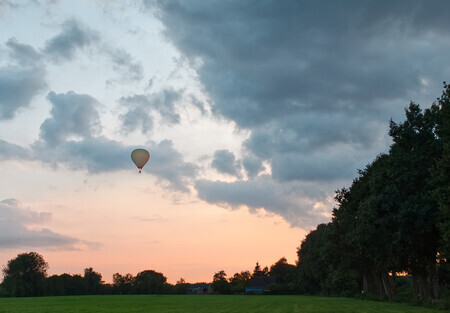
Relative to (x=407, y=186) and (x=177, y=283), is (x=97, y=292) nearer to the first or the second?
(x=177, y=283)

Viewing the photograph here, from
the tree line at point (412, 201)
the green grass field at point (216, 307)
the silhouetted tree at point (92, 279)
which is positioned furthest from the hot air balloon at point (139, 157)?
the silhouetted tree at point (92, 279)

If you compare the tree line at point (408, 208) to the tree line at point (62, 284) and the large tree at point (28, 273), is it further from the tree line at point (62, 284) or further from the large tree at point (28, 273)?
the large tree at point (28, 273)

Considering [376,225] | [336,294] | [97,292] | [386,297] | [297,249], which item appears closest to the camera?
[376,225]

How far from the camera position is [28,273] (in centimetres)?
15325

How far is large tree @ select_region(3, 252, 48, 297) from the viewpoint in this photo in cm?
14612

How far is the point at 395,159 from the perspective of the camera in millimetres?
43219

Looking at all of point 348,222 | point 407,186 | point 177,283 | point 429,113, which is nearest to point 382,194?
point 407,186

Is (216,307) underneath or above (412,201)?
underneath

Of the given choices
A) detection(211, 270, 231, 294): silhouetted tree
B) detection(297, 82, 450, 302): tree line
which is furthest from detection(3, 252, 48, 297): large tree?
detection(297, 82, 450, 302): tree line

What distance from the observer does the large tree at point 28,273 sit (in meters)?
146

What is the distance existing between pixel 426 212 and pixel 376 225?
16.6 feet

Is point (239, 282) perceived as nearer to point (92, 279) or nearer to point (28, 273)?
point (92, 279)

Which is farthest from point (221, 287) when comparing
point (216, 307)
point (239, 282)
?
point (216, 307)

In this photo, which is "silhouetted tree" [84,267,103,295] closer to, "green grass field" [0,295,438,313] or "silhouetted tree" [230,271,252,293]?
"silhouetted tree" [230,271,252,293]
